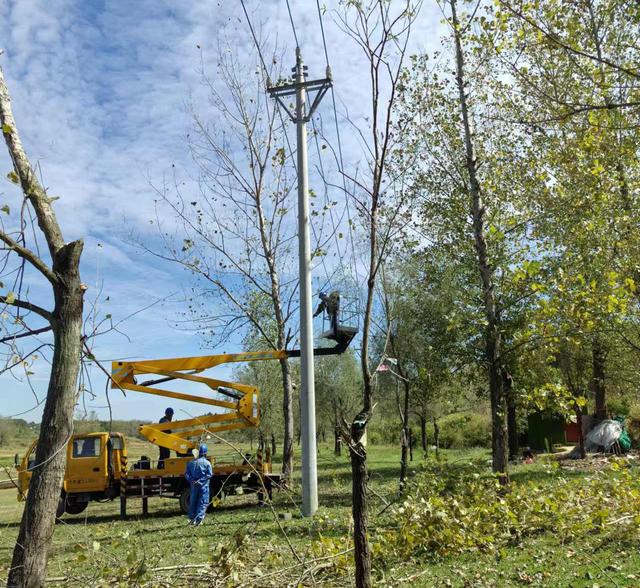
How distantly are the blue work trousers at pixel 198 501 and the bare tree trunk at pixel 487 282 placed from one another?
20.1ft

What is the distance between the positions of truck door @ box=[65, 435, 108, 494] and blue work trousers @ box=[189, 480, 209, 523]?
13.6 feet

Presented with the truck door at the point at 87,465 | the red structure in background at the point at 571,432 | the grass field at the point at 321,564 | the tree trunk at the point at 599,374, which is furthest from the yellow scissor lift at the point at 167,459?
the red structure in background at the point at 571,432

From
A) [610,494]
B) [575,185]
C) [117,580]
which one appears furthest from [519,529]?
[575,185]

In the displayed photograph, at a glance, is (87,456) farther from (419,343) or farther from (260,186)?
(419,343)

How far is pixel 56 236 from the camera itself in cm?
497

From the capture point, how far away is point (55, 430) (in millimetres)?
4594

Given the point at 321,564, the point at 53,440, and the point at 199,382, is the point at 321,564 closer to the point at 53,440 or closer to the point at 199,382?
the point at 53,440

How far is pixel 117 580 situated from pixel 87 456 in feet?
40.0

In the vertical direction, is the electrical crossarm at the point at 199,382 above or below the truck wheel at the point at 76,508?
above

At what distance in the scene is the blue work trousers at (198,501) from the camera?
41.4ft

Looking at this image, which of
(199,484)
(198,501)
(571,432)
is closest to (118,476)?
(198,501)

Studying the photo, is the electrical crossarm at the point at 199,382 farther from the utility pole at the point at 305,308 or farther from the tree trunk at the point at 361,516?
the tree trunk at the point at 361,516

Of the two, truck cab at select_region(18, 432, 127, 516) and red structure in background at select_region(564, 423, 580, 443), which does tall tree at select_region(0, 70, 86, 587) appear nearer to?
truck cab at select_region(18, 432, 127, 516)

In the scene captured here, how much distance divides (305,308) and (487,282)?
12.9 feet
